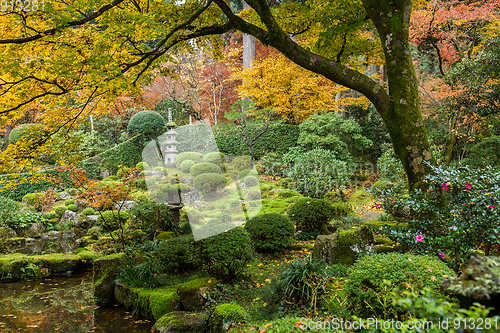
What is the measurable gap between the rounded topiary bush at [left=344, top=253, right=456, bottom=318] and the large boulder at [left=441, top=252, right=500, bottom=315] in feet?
2.57

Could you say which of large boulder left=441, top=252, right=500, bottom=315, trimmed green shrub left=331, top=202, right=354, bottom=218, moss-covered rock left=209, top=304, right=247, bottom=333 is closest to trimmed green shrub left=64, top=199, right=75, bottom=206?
trimmed green shrub left=331, top=202, right=354, bottom=218

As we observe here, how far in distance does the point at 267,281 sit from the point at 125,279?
2385 mm

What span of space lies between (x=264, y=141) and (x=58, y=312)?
1111 cm

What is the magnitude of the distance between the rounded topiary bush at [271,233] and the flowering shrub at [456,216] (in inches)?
92.6

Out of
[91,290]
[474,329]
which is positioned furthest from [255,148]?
[474,329]

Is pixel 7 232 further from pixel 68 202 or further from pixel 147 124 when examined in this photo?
pixel 147 124

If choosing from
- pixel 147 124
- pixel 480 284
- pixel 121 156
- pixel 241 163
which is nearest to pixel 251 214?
pixel 241 163

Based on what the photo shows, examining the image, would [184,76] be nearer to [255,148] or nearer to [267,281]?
[255,148]

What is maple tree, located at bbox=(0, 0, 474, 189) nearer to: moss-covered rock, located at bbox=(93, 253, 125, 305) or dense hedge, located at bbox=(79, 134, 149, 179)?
moss-covered rock, located at bbox=(93, 253, 125, 305)

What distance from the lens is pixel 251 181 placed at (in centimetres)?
1058

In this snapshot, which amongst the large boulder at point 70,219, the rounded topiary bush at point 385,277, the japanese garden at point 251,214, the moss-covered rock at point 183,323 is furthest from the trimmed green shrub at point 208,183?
the rounded topiary bush at point 385,277

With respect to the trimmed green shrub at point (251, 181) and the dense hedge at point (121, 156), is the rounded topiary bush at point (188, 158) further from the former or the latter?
the dense hedge at point (121, 156)

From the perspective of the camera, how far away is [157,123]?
595 inches

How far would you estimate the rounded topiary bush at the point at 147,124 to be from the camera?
588 inches
